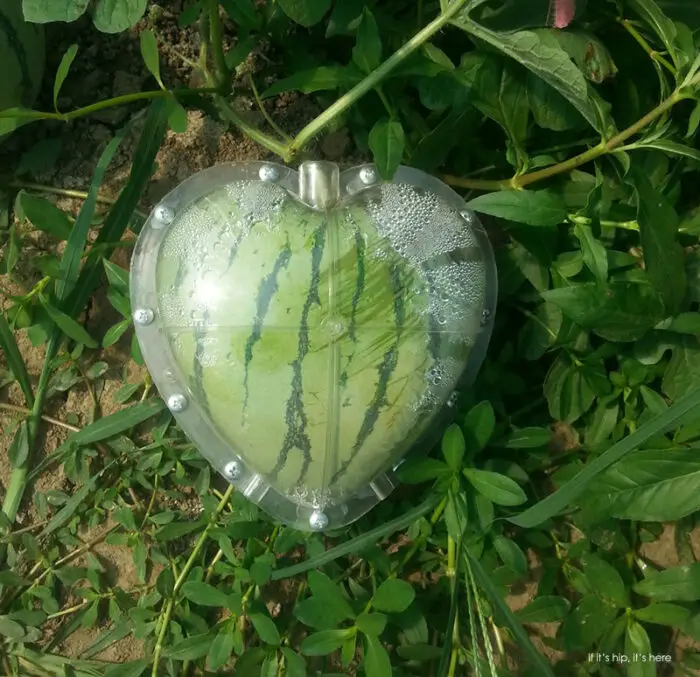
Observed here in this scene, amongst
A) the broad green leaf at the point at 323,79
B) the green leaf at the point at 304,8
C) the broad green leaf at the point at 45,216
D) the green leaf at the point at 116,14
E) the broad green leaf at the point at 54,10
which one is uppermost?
the broad green leaf at the point at 54,10

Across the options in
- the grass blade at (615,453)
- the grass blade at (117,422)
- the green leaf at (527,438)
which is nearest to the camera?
the grass blade at (615,453)

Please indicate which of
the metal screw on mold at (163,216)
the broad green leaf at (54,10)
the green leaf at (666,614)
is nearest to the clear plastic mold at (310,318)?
the metal screw on mold at (163,216)

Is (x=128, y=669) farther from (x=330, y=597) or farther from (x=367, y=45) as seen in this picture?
(x=367, y=45)

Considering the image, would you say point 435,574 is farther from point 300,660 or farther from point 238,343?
point 238,343

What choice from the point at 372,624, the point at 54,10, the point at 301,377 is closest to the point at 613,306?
the point at 301,377

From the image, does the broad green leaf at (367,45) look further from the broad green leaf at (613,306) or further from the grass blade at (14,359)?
the grass blade at (14,359)

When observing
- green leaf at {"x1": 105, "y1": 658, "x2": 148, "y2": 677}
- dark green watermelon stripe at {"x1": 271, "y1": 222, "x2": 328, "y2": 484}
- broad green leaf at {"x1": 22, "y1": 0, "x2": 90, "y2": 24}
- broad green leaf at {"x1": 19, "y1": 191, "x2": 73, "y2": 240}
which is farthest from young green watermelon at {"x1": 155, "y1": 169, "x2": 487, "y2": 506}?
green leaf at {"x1": 105, "y1": 658, "x2": 148, "y2": 677}
